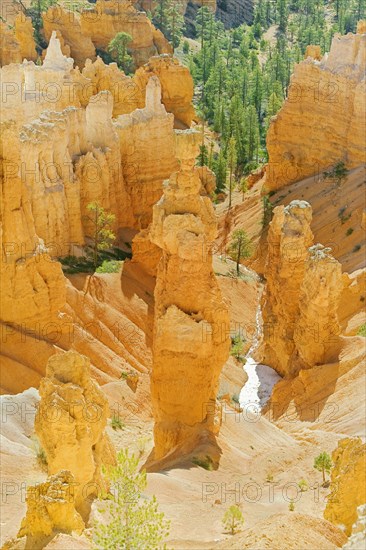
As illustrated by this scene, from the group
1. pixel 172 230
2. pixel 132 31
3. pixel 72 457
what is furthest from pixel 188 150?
pixel 132 31

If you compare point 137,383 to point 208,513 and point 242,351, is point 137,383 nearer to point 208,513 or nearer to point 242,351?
point 242,351

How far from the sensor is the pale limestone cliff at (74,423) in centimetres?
2003

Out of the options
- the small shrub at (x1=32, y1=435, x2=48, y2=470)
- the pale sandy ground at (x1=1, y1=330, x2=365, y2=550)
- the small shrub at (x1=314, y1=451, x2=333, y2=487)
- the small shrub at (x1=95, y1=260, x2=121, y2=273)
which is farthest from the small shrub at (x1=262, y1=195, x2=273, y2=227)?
the small shrub at (x1=32, y1=435, x2=48, y2=470)

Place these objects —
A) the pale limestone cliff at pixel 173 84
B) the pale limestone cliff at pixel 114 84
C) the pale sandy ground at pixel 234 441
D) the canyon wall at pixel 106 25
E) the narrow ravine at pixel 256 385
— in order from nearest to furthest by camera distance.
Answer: the pale sandy ground at pixel 234 441 → the narrow ravine at pixel 256 385 → the pale limestone cliff at pixel 114 84 → the pale limestone cliff at pixel 173 84 → the canyon wall at pixel 106 25

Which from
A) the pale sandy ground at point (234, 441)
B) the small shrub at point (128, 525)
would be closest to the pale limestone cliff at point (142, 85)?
the pale sandy ground at point (234, 441)

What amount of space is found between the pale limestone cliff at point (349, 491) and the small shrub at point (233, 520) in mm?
1917

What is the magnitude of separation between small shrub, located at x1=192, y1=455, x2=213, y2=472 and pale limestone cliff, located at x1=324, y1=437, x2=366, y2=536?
6.04 meters

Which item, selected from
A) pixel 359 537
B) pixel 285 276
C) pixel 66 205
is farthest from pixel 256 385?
pixel 359 537

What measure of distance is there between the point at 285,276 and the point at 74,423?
784 inches

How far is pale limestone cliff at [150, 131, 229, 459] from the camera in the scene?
26781 mm

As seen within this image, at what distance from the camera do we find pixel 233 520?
20.1 meters

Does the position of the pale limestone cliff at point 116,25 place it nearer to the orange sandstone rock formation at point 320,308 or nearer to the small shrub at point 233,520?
the orange sandstone rock formation at point 320,308

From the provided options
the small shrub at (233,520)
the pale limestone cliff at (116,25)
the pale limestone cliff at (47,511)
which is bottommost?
the pale limestone cliff at (116,25)

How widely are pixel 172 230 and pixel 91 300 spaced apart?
40.8ft
